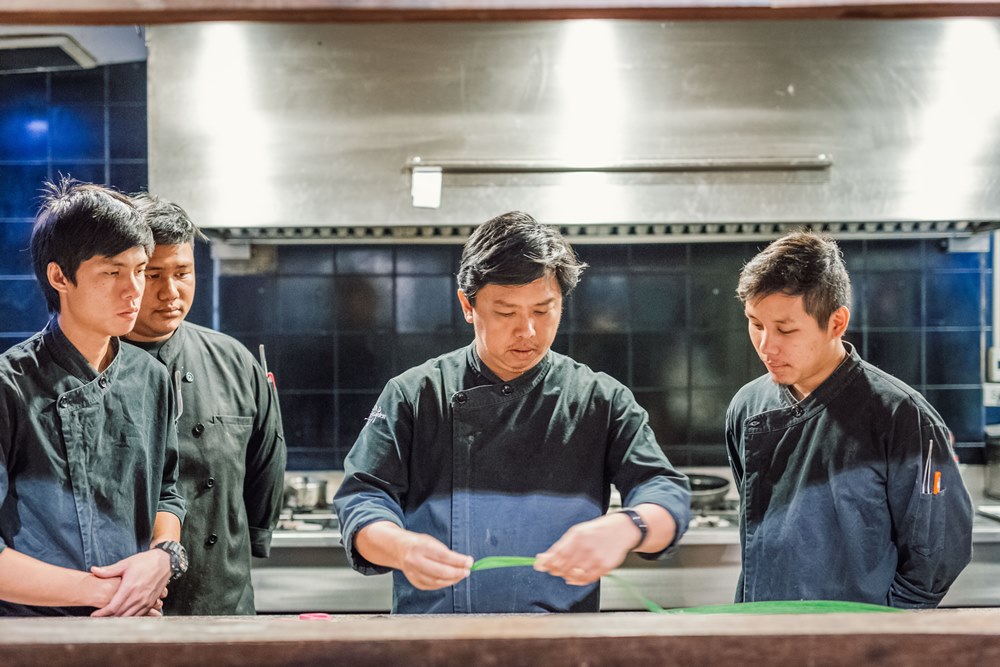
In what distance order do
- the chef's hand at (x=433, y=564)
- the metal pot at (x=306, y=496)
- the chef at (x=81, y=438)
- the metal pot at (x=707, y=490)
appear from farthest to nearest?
the metal pot at (x=306, y=496), the metal pot at (x=707, y=490), the chef at (x=81, y=438), the chef's hand at (x=433, y=564)

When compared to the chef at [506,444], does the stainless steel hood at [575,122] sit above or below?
above

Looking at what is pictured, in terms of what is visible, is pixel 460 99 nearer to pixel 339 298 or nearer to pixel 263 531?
pixel 339 298

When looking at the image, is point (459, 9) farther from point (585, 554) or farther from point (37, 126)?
point (37, 126)

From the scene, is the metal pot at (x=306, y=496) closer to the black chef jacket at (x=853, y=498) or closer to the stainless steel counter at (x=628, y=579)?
the stainless steel counter at (x=628, y=579)

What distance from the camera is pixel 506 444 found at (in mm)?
1534

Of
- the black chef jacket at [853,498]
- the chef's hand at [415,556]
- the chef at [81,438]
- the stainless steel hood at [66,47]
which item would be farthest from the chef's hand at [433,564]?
the stainless steel hood at [66,47]

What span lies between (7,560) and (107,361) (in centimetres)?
39

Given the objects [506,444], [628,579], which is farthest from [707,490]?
[506,444]

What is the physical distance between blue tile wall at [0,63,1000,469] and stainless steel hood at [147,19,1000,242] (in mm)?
775

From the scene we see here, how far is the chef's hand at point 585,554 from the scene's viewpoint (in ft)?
3.86

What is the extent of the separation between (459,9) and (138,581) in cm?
113

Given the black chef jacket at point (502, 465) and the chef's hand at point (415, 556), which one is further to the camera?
the black chef jacket at point (502, 465)

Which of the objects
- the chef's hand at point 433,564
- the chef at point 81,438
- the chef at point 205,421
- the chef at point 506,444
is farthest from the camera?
the chef at point 205,421

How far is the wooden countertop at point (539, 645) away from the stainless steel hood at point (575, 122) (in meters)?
1.89
